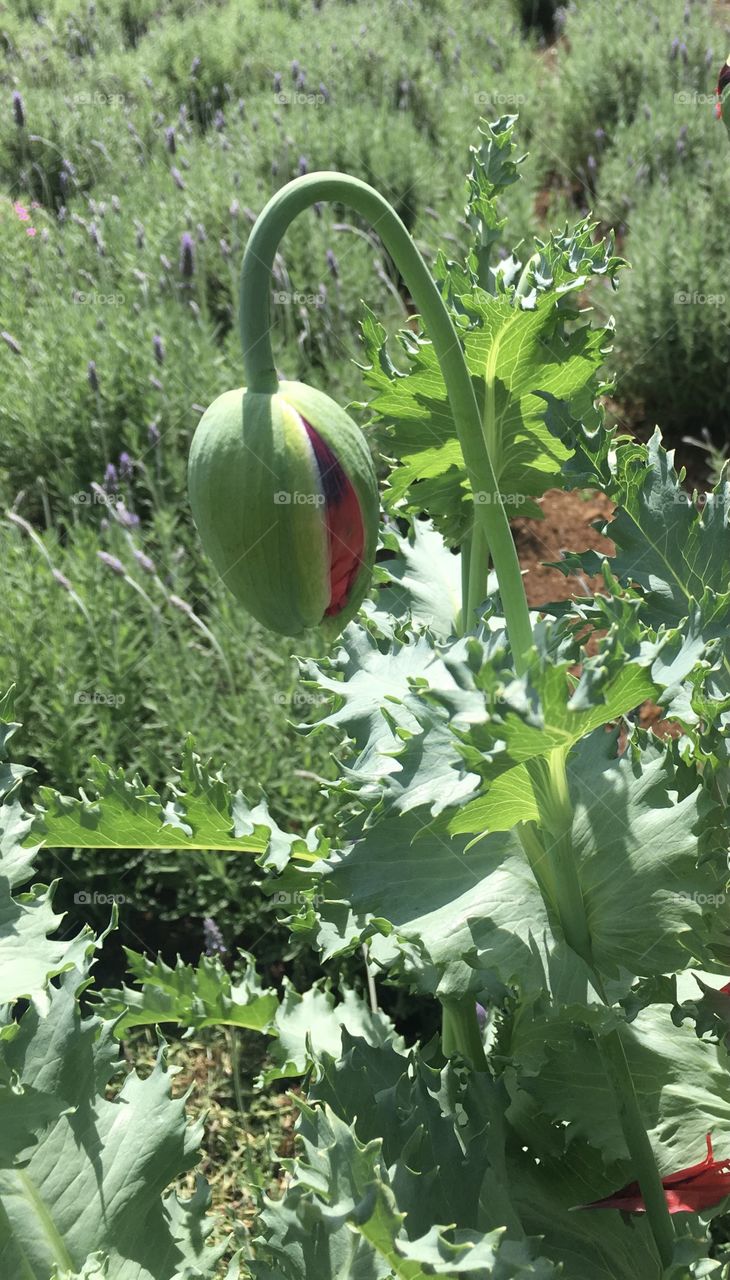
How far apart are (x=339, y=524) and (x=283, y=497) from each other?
0.05 meters

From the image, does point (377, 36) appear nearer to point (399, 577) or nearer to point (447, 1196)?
point (399, 577)

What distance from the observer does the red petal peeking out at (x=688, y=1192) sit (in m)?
1.07

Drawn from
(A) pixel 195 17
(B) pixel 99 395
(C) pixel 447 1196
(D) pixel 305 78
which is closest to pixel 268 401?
(C) pixel 447 1196

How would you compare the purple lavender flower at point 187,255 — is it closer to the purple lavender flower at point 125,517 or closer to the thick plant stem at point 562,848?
the purple lavender flower at point 125,517

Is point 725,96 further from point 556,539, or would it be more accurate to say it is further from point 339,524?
point 556,539

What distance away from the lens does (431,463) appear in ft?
3.97

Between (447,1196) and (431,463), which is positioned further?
(431,463)

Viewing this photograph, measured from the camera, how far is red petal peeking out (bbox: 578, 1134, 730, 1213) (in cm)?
107

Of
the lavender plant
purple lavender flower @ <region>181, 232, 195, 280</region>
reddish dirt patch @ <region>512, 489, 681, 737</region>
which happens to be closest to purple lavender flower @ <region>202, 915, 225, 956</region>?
the lavender plant

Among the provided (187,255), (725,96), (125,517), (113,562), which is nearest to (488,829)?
(725,96)

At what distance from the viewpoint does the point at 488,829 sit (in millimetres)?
983

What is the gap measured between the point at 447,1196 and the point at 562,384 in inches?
29.1

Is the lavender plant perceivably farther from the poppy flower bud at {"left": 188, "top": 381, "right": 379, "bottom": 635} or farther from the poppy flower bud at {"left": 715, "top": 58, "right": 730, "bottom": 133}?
the poppy flower bud at {"left": 715, "top": 58, "right": 730, "bottom": 133}

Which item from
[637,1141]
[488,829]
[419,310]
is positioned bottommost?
[637,1141]
